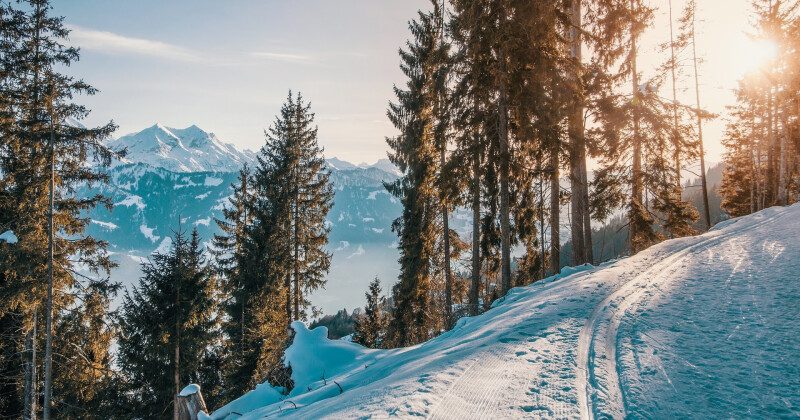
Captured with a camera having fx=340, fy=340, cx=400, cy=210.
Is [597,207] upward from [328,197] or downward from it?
downward

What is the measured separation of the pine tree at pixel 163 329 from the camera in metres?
14.0

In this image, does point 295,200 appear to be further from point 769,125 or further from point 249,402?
point 769,125

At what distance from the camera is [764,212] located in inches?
450

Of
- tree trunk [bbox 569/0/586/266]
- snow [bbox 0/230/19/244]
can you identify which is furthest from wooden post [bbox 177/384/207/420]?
snow [bbox 0/230/19/244]

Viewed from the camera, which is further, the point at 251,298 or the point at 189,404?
the point at 251,298

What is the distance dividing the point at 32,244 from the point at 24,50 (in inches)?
246

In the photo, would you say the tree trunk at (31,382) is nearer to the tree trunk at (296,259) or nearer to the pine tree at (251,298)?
the pine tree at (251,298)

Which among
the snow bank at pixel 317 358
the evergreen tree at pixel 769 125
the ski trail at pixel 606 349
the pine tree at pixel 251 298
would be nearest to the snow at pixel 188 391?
the snow bank at pixel 317 358

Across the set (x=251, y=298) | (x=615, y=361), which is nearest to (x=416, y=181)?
(x=251, y=298)

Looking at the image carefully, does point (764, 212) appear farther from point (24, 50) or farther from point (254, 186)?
point (24, 50)

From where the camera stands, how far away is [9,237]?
10.7m

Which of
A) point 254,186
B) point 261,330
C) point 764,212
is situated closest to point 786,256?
point 764,212

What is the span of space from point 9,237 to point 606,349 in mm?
16065

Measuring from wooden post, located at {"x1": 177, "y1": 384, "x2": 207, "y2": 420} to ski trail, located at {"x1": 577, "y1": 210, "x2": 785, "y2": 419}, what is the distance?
4812 mm
